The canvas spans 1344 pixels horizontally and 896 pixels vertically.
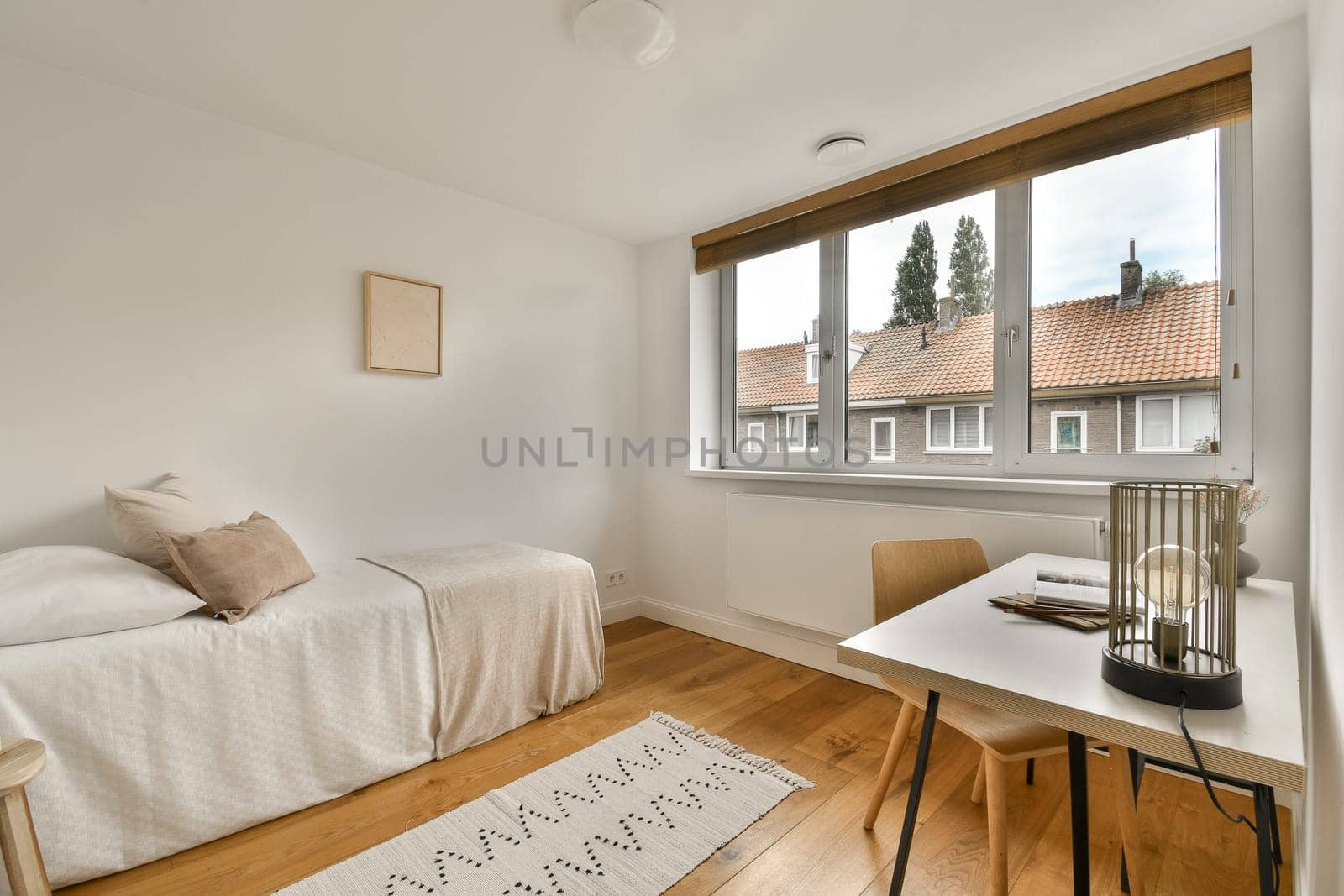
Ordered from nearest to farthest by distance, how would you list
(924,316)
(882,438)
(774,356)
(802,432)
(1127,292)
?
(1127,292) < (924,316) < (882,438) < (802,432) < (774,356)

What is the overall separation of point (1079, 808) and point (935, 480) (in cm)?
164

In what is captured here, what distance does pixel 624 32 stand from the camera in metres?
1.81

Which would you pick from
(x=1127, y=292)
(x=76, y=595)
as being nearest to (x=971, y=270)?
(x=1127, y=292)

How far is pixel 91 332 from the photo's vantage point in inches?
84.2

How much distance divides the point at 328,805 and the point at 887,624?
1.85 metres

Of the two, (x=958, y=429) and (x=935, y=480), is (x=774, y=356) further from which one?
(x=935, y=480)

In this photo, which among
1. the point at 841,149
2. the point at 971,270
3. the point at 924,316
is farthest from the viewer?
the point at 924,316

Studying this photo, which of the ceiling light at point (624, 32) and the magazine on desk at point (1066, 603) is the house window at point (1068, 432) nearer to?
the magazine on desk at point (1066, 603)

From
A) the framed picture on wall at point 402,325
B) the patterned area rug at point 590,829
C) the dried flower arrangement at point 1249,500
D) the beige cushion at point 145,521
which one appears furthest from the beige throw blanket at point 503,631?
the dried flower arrangement at point 1249,500

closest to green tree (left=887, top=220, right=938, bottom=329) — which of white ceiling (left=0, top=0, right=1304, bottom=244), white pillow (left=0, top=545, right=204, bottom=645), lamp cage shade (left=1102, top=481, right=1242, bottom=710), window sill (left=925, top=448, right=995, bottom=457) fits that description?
white ceiling (left=0, top=0, right=1304, bottom=244)

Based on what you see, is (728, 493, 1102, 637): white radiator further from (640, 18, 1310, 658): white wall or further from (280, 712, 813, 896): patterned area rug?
(280, 712, 813, 896): patterned area rug

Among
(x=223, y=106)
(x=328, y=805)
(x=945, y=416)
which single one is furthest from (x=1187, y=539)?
(x=223, y=106)

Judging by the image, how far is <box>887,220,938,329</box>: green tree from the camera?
2.85 metres

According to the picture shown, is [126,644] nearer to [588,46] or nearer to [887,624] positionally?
[887,624]
